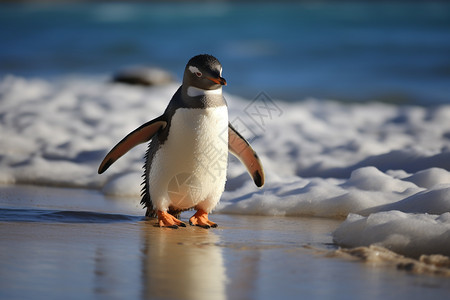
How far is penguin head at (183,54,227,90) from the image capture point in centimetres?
368

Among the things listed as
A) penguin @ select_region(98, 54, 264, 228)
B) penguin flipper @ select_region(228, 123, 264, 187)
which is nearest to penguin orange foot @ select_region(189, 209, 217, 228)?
penguin @ select_region(98, 54, 264, 228)

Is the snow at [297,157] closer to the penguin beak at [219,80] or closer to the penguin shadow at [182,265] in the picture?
the penguin shadow at [182,265]

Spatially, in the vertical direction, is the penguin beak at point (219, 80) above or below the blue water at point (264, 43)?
below

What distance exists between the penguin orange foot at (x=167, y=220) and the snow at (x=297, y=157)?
0.73 m

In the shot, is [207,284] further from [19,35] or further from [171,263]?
[19,35]

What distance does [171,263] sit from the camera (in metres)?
2.66

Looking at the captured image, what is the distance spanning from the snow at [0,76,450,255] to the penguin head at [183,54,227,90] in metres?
0.99

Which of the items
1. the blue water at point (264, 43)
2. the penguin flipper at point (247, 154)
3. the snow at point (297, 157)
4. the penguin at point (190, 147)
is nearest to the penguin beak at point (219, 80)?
the penguin at point (190, 147)

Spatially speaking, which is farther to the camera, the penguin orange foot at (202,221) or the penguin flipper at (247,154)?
the penguin flipper at (247,154)

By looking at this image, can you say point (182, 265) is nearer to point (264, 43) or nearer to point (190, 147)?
point (190, 147)

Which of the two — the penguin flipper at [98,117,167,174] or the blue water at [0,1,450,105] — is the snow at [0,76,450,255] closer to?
the penguin flipper at [98,117,167,174]

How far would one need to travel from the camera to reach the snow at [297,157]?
12.2 ft

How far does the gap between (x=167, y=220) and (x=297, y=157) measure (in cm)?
299

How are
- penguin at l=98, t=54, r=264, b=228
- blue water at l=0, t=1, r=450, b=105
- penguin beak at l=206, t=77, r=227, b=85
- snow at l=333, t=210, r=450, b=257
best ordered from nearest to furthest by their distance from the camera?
snow at l=333, t=210, r=450, b=257
penguin beak at l=206, t=77, r=227, b=85
penguin at l=98, t=54, r=264, b=228
blue water at l=0, t=1, r=450, b=105
